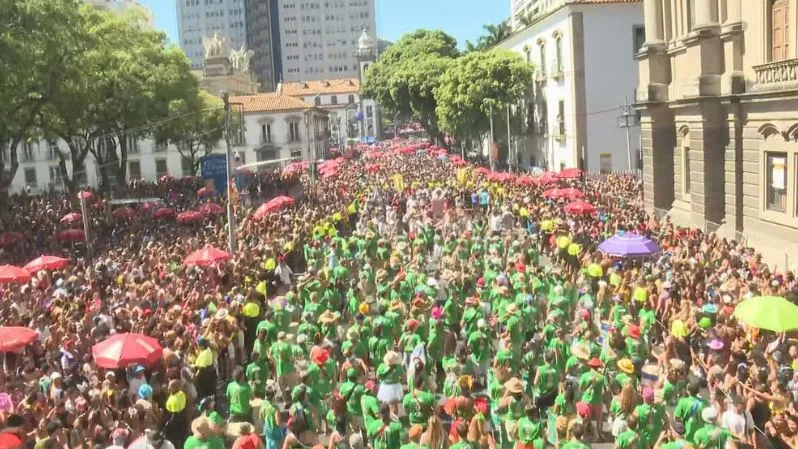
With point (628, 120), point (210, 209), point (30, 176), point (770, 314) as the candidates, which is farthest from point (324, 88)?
point (770, 314)

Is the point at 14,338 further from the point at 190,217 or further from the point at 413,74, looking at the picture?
the point at 413,74

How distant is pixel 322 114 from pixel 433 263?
218 feet

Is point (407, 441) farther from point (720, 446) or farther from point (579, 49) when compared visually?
point (579, 49)

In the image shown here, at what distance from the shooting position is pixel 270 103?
7194cm

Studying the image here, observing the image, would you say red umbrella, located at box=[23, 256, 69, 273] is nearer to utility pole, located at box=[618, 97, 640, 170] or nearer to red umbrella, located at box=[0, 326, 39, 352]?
red umbrella, located at box=[0, 326, 39, 352]

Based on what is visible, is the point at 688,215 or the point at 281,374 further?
the point at 688,215

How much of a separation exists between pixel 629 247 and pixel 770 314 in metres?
5.62

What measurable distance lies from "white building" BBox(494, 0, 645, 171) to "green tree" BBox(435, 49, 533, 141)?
13.9 feet

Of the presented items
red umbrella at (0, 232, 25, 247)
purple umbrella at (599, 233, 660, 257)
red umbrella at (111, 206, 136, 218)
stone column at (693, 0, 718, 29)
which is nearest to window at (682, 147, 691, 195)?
stone column at (693, 0, 718, 29)

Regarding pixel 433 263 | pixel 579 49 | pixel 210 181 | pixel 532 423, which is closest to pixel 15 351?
pixel 532 423

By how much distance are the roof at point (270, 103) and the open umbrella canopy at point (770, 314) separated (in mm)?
63375

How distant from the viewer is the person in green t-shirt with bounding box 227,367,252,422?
9844 mm

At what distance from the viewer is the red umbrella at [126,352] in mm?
10079

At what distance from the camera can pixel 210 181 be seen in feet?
95.3
